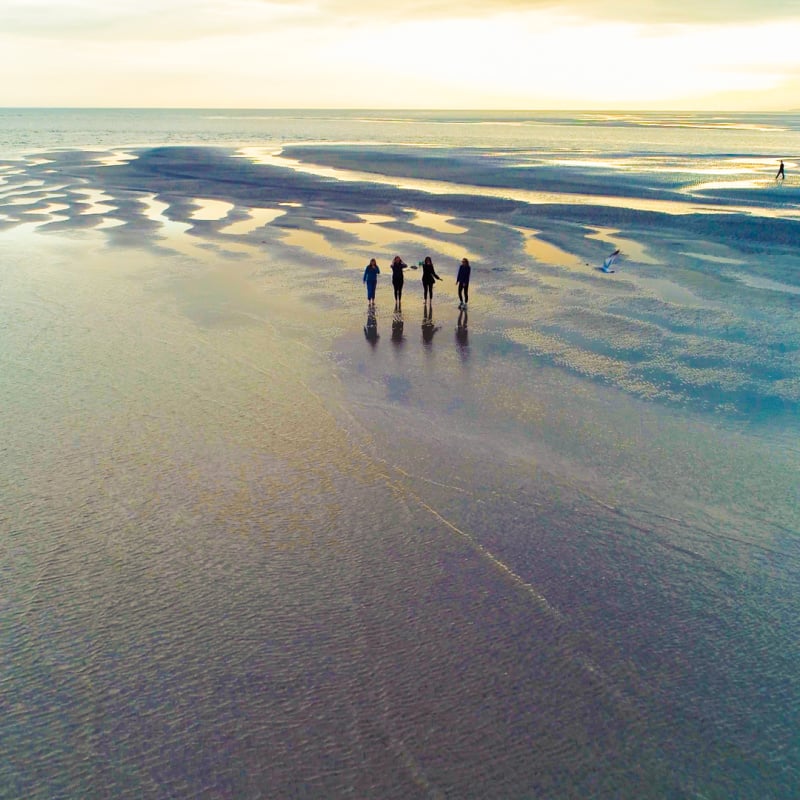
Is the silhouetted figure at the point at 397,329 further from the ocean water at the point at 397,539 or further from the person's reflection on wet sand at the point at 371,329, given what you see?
the person's reflection on wet sand at the point at 371,329

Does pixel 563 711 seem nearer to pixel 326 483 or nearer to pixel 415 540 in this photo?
pixel 415 540

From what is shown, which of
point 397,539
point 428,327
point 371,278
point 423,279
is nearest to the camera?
point 397,539

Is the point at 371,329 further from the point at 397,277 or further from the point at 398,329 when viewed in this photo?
the point at 397,277

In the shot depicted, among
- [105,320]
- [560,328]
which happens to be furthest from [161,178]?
[560,328]

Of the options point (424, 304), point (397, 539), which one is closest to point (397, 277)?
point (424, 304)

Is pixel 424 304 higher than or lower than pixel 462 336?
higher

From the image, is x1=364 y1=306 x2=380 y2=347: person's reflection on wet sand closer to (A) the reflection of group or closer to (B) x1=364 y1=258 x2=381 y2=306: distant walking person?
(A) the reflection of group

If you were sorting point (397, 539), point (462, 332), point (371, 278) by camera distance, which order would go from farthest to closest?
point (371, 278) < point (462, 332) < point (397, 539)
